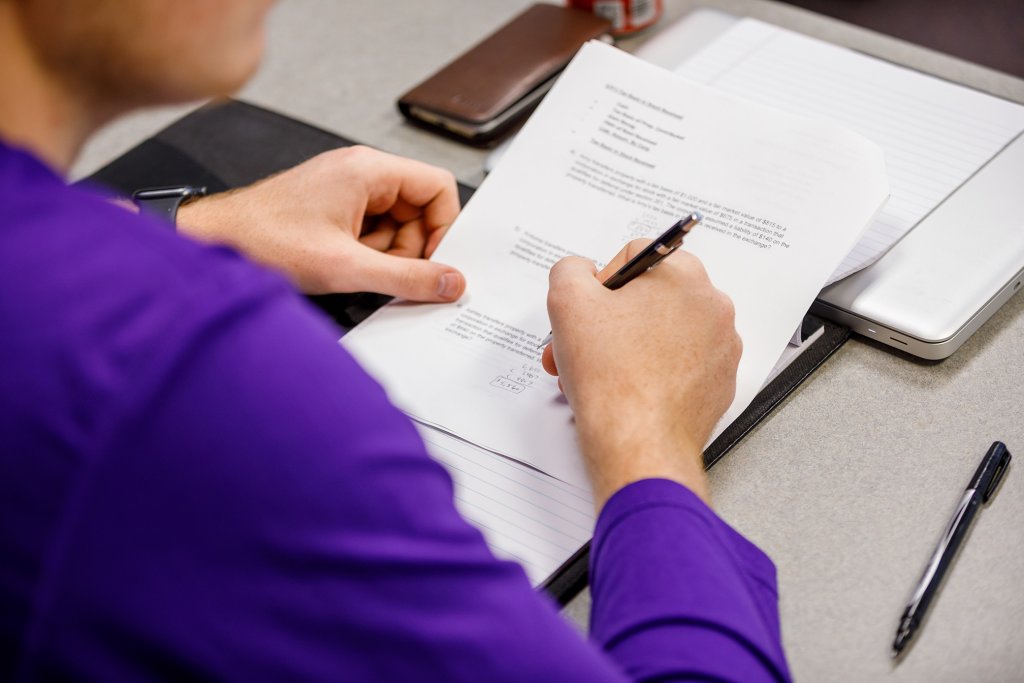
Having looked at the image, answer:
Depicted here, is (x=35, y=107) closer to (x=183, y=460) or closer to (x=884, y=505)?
(x=183, y=460)

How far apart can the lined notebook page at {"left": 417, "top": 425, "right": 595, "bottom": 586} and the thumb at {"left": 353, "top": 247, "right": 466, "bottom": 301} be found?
0.46ft

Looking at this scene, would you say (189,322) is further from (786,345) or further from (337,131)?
(337,131)

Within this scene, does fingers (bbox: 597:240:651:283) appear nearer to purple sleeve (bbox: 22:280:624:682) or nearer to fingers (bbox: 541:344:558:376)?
fingers (bbox: 541:344:558:376)

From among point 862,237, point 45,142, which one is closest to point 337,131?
point 862,237

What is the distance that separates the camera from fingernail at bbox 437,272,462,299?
791 mm

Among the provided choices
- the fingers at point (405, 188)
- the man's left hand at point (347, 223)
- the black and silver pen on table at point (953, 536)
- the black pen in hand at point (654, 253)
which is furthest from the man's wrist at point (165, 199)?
the black and silver pen on table at point (953, 536)

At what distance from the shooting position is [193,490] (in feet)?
1.20

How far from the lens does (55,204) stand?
15.4 inches

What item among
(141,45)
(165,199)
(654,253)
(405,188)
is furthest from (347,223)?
(141,45)

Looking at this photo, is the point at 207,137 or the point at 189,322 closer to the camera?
the point at 189,322

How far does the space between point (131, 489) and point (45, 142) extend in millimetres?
172

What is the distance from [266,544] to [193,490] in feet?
0.10

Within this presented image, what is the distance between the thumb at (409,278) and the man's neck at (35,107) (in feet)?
1.12

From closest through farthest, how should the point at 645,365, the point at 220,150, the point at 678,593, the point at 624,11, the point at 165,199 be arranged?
the point at 678,593 → the point at 645,365 → the point at 165,199 → the point at 220,150 → the point at 624,11
